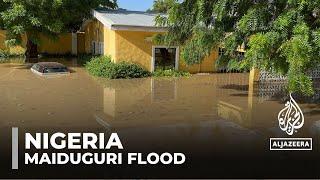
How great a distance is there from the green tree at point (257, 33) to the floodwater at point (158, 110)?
1.44m

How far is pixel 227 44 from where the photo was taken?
48.0ft

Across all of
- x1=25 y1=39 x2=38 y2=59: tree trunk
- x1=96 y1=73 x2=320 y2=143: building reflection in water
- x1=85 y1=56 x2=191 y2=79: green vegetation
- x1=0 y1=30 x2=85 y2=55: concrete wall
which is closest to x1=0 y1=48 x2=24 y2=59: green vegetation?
x1=25 y1=39 x2=38 y2=59: tree trunk

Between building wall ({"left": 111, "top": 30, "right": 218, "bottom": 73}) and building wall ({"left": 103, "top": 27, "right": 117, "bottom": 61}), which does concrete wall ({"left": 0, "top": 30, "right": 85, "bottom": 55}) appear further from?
building wall ({"left": 111, "top": 30, "right": 218, "bottom": 73})

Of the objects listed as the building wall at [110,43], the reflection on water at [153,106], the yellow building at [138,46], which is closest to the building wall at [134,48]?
the yellow building at [138,46]

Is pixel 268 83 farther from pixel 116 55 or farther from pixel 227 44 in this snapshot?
pixel 116 55

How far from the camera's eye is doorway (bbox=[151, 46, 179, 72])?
77.9ft

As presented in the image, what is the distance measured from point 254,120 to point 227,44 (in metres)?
3.42

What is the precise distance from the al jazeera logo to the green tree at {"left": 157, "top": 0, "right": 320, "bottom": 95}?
2.97 ft

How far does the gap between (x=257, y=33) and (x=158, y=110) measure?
151 inches

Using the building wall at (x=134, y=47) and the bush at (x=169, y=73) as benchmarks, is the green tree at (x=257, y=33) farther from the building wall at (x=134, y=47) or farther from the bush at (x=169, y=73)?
the building wall at (x=134, y=47)

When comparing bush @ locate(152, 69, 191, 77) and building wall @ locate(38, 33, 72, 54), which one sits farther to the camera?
building wall @ locate(38, 33, 72, 54)

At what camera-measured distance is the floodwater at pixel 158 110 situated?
410 inches

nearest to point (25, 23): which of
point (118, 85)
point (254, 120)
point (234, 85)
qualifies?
point (118, 85)

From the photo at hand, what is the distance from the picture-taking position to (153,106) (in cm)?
1416
